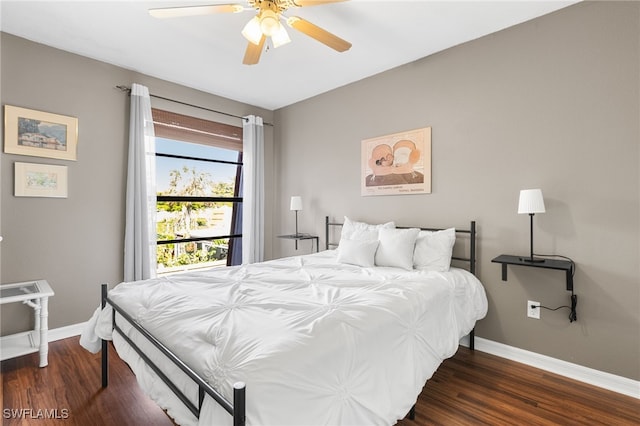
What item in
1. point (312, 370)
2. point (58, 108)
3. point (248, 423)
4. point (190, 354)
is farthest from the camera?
point (58, 108)

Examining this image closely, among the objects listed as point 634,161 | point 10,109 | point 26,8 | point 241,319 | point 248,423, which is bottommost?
point 248,423

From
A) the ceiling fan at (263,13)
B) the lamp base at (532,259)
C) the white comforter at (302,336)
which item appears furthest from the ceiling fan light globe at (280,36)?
the lamp base at (532,259)

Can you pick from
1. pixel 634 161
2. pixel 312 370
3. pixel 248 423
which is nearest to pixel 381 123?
pixel 634 161

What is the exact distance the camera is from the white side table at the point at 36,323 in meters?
2.43

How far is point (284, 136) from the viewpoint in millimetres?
4859

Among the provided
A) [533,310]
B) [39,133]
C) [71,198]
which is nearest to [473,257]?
[533,310]

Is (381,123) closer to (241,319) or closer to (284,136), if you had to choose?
(284,136)

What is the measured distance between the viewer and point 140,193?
3.48m

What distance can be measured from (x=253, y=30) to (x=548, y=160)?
2.44m

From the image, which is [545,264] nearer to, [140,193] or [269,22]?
[269,22]

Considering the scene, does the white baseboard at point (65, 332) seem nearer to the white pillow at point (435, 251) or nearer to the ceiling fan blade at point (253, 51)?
the ceiling fan blade at point (253, 51)

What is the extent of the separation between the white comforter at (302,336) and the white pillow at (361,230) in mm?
735

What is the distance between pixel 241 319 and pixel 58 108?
10.2 ft

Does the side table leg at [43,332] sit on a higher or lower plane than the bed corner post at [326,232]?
lower
